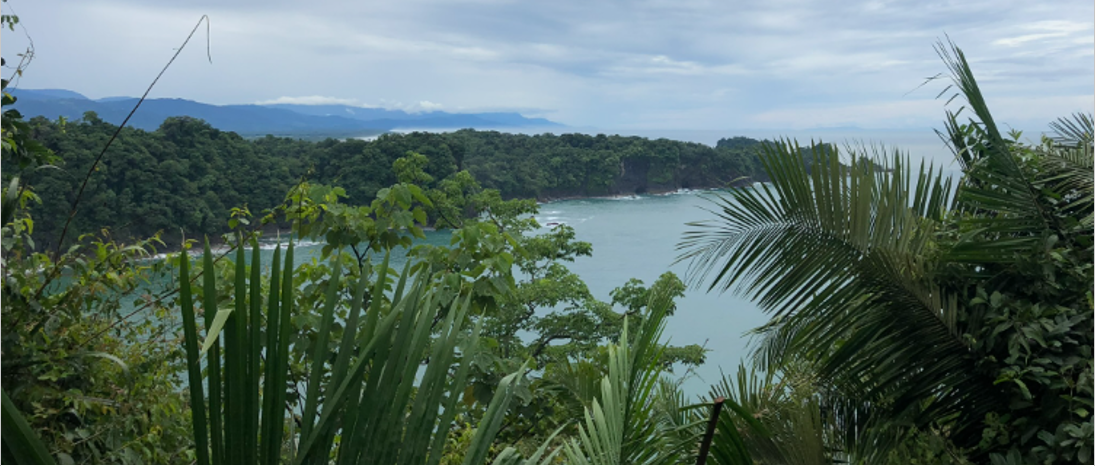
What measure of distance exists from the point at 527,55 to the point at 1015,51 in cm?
175

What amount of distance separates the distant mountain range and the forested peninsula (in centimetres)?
7

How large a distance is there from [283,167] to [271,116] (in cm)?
42

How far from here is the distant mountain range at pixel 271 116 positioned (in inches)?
107

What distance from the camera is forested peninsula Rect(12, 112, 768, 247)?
2.65m

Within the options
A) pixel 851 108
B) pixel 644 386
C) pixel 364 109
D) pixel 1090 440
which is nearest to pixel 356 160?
pixel 364 109

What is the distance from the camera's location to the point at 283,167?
9.98 ft

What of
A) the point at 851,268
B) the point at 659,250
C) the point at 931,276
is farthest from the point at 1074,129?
the point at 659,250

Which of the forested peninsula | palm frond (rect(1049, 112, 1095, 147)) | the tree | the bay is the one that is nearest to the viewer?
the tree

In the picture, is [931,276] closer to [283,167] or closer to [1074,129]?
[1074,129]

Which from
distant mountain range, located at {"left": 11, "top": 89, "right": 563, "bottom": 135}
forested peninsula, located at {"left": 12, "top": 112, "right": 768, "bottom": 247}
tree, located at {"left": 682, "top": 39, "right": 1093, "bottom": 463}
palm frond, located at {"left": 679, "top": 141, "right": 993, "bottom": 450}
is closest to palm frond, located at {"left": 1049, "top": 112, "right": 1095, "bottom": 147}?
tree, located at {"left": 682, "top": 39, "right": 1093, "bottom": 463}

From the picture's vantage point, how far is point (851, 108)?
306 cm

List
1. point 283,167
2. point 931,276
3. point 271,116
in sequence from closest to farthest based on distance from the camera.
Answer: point 931,276, point 283,167, point 271,116

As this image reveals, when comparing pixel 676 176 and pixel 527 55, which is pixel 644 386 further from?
pixel 676 176

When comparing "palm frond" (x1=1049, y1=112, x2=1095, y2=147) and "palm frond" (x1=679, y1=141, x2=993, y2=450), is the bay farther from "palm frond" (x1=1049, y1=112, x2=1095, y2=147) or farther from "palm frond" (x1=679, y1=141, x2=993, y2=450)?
"palm frond" (x1=1049, y1=112, x2=1095, y2=147)
